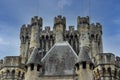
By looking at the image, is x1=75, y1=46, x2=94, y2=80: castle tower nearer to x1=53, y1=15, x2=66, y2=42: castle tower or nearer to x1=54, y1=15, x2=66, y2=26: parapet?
x1=53, y1=15, x2=66, y2=42: castle tower

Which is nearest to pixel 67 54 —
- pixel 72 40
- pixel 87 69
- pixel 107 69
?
pixel 87 69

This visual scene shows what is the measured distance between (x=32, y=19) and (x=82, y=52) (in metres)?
25.2

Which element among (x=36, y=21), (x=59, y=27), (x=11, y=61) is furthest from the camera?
(x=36, y=21)

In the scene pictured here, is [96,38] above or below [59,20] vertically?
below

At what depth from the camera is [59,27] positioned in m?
56.6

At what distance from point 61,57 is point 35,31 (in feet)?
66.0

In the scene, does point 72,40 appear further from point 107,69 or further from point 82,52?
point 82,52

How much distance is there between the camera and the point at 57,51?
39.4 meters

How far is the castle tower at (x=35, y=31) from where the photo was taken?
182 ft

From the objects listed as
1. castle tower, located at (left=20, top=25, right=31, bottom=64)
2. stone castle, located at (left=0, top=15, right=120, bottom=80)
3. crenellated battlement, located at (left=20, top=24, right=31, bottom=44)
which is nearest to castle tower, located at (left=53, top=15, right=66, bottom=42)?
stone castle, located at (left=0, top=15, right=120, bottom=80)

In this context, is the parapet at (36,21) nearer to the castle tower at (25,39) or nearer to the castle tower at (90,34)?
the castle tower at (25,39)

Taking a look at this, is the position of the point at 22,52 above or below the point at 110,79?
above

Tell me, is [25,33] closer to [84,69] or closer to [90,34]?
[90,34]

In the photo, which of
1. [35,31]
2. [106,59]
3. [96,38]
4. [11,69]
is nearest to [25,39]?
[35,31]
